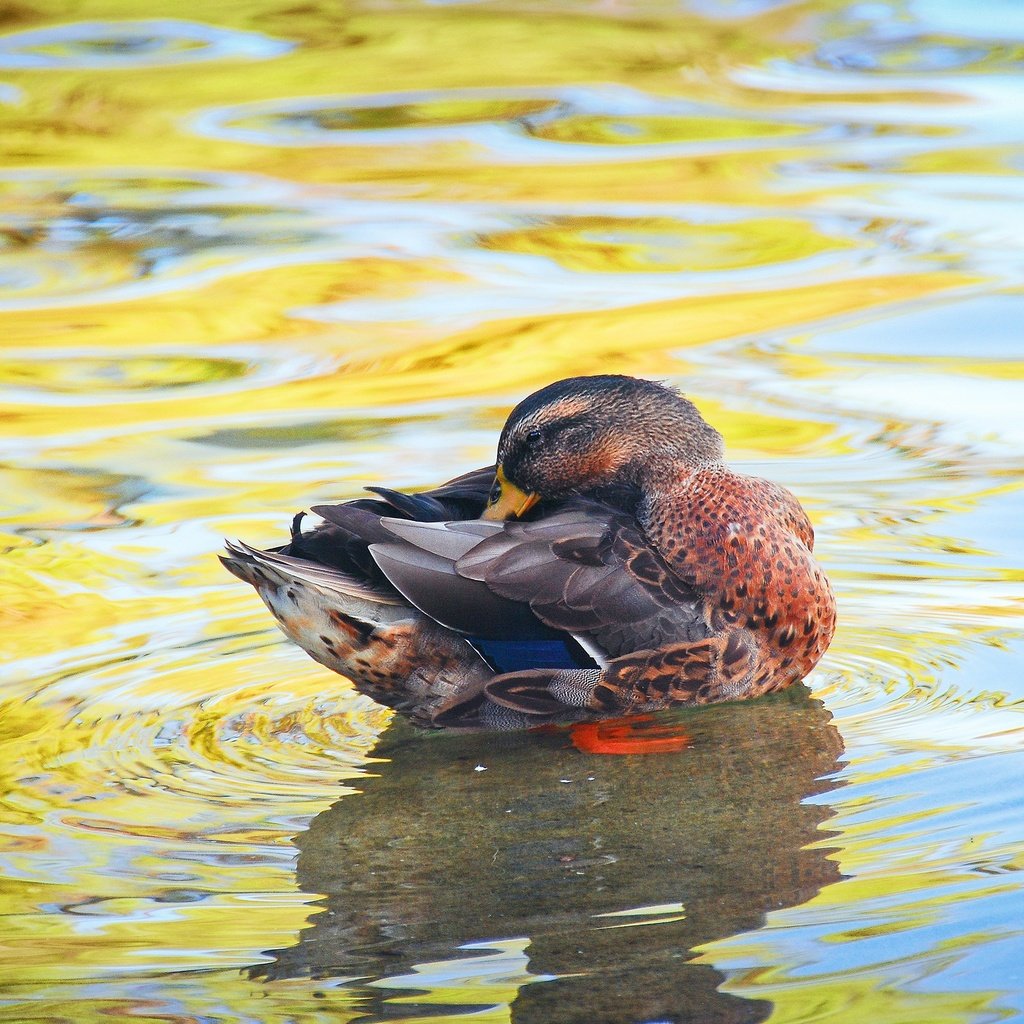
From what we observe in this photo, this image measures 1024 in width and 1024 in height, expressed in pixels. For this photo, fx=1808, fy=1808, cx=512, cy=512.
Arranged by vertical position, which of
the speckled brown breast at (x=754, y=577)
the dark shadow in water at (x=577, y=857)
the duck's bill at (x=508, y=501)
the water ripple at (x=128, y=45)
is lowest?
the dark shadow in water at (x=577, y=857)

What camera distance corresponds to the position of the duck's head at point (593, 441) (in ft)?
16.9

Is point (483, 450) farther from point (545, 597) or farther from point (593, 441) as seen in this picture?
point (545, 597)

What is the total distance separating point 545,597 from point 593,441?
66 centimetres

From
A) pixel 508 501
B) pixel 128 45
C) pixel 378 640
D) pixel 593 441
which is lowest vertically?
pixel 378 640

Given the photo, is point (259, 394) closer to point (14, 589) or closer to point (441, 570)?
point (14, 589)

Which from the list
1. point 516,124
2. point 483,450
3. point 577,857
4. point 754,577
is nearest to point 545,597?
point 754,577

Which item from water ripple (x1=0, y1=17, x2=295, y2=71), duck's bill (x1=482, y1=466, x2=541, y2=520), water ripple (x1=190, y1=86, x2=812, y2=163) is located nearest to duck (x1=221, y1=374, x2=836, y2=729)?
duck's bill (x1=482, y1=466, x2=541, y2=520)

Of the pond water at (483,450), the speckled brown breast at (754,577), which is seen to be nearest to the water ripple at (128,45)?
the pond water at (483,450)

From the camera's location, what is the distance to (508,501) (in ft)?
17.0

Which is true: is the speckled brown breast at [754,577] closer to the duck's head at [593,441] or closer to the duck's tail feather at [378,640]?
the duck's head at [593,441]

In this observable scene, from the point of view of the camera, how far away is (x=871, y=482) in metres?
6.70

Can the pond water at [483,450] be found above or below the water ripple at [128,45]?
below

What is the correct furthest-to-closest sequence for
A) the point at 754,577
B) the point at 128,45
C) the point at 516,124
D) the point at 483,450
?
the point at 128,45 → the point at 516,124 → the point at 483,450 → the point at 754,577

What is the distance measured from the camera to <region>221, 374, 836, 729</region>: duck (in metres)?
4.78
